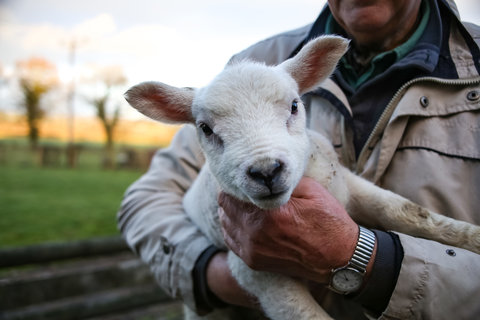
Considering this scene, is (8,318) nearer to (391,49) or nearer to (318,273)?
(318,273)

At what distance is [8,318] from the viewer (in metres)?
3.31

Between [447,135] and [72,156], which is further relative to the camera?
[72,156]

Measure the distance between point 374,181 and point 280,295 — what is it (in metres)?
0.83

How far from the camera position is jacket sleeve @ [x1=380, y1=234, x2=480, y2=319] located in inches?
56.1

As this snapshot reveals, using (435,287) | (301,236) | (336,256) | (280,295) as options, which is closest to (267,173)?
(301,236)

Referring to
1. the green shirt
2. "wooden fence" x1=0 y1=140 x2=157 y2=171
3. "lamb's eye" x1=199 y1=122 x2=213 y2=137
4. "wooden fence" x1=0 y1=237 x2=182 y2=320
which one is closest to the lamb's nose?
"lamb's eye" x1=199 y1=122 x2=213 y2=137

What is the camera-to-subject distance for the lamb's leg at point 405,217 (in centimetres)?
167

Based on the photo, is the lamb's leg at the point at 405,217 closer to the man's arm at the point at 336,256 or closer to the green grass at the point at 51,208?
the man's arm at the point at 336,256

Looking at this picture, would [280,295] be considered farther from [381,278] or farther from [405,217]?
[405,217]

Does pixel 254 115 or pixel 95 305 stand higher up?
pixel 254 115

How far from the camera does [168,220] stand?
2330mm

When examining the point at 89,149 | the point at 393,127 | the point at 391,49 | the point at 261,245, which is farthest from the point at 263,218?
the point at 89,149

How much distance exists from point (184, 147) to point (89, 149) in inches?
894

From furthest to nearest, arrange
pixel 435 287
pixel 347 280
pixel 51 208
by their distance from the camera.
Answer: pixel 51 208 → pixel 347 280 → pixel 435 287
